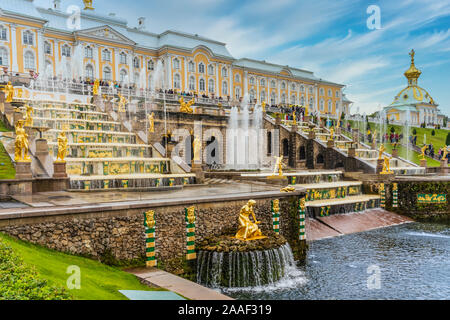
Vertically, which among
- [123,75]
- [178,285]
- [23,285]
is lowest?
[178,285]

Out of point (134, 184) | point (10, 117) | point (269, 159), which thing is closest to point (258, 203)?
point (134, 184)

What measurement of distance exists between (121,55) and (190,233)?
166 feet

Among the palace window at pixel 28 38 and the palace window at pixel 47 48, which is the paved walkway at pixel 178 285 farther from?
the palace window at pixel 47 48

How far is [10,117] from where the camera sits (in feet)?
76.2

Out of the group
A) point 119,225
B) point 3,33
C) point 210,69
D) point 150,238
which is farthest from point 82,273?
point 210,69

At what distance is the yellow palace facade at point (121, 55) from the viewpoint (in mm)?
47750

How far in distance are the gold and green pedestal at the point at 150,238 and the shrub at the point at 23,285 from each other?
16.1ft

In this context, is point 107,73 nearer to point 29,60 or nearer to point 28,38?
point 29,60

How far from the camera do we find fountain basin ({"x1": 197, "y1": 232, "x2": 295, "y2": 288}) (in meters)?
11.9

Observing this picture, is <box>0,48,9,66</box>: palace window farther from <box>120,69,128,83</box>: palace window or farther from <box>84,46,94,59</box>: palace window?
<box>120,69,128,83</box>: palace window

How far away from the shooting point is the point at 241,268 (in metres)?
Answer: 11.9

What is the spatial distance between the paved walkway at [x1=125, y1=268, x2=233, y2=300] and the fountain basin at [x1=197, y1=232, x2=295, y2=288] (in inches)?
77.9

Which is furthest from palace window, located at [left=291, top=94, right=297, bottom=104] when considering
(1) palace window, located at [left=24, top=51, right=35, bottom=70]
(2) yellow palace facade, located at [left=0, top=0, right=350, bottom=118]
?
(1) palace window, located at [left=24, top=51, right=35, bottom=70]

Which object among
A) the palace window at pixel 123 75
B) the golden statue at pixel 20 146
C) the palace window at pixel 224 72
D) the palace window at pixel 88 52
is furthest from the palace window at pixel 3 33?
the golden statue at pixel 20 146
